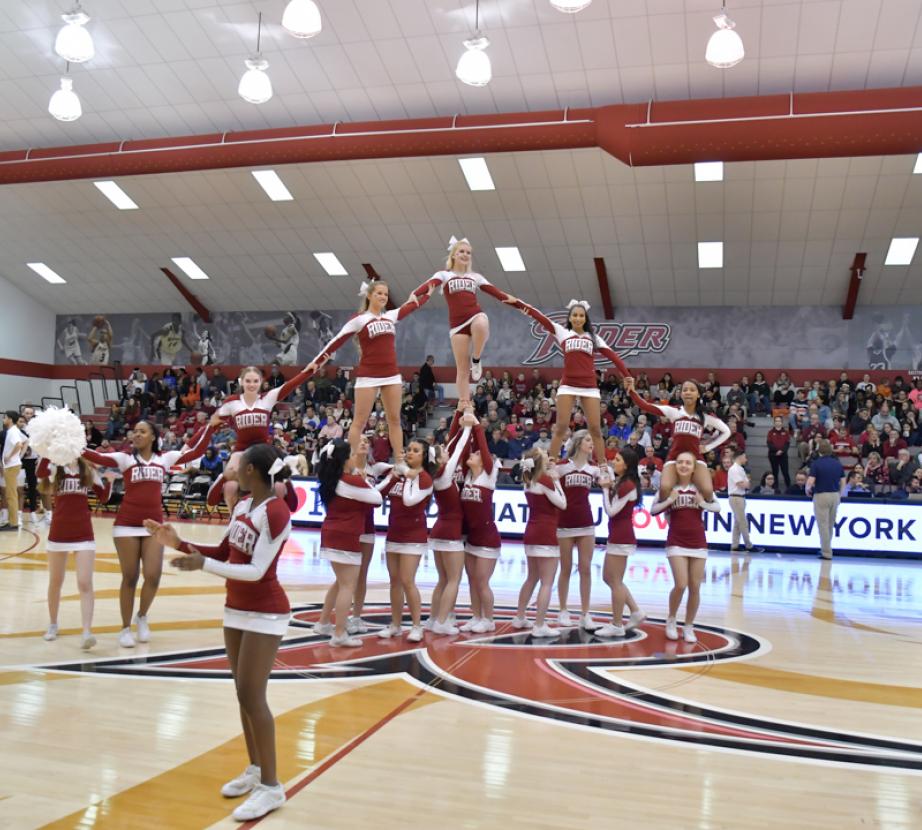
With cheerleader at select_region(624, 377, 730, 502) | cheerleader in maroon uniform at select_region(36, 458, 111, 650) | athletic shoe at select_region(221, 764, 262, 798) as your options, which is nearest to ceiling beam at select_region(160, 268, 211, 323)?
cheerleader in maroon uniform at select_region(36, 458, 111, 650)

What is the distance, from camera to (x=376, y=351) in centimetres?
804

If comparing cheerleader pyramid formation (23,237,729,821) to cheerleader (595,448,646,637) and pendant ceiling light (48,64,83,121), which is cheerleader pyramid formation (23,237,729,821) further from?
pendant ceiling light (48,64,83,121)

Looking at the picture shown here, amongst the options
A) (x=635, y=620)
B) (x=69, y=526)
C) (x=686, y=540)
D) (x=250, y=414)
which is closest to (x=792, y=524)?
(x=635, y=620)

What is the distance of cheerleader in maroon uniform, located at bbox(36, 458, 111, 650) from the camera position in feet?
22.9

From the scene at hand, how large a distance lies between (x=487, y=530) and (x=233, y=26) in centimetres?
1126

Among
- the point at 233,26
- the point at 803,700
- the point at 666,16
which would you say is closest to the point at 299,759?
the point at 803,700

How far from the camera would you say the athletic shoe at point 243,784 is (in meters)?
3.89

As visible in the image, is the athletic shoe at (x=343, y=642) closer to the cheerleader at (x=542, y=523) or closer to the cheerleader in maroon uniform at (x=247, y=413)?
the cheerleader in maroon uniform at (x=247, y=413)

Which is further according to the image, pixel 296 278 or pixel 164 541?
pixel 296 278

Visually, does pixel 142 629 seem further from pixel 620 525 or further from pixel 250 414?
pixel 620 525

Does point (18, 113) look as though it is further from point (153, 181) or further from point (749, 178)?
point (749, 178)

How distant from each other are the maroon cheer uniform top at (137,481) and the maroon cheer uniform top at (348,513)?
1218mm

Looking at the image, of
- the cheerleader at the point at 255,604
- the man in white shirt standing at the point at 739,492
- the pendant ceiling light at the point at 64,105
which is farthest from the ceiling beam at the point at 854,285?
the cheerleader at the point at 255,604

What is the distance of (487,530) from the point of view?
7891 millimetres
